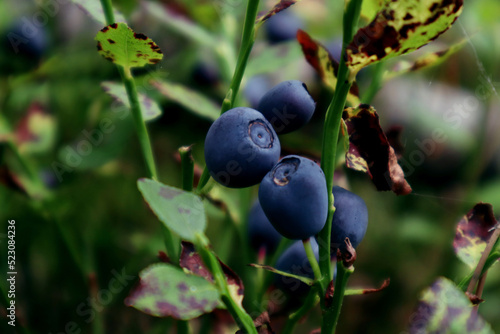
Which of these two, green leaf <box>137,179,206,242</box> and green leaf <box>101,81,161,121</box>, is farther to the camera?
green leaf <box>101,81,161,121</box>

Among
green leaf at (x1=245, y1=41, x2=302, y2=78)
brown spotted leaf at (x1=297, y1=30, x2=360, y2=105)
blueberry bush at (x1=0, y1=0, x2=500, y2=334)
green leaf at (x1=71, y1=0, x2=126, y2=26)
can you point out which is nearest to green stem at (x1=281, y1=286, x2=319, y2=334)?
blueberry bush at (x1=0, y1=0, x2=500, y2=334)

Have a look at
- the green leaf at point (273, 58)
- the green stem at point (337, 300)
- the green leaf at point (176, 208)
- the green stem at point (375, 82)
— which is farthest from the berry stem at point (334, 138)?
the green leaf at point (273, 58)

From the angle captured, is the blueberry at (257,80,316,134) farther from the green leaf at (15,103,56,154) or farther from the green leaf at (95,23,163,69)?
the green leaf at (15,103,56,154)

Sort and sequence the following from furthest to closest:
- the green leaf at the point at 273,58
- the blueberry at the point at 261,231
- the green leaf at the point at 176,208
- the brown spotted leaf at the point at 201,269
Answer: the green leaf at the point at 273,58
the blueberry at the point at 261,231
the brown spotted leaf at the point at 201,269
the green leaf at the point at 176,208

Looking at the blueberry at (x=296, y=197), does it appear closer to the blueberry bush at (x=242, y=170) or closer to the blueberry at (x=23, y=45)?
the blueberry bush at (x=242, y=170)

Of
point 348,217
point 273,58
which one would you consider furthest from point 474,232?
point 273,58

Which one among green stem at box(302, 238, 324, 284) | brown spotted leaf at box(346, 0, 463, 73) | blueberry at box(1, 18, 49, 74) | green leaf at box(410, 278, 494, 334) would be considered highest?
brown spotted leaf at box(346, 0, 463, 73)

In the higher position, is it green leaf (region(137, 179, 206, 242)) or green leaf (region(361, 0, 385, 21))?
green leaf (region(361, 0, 385, 21))
